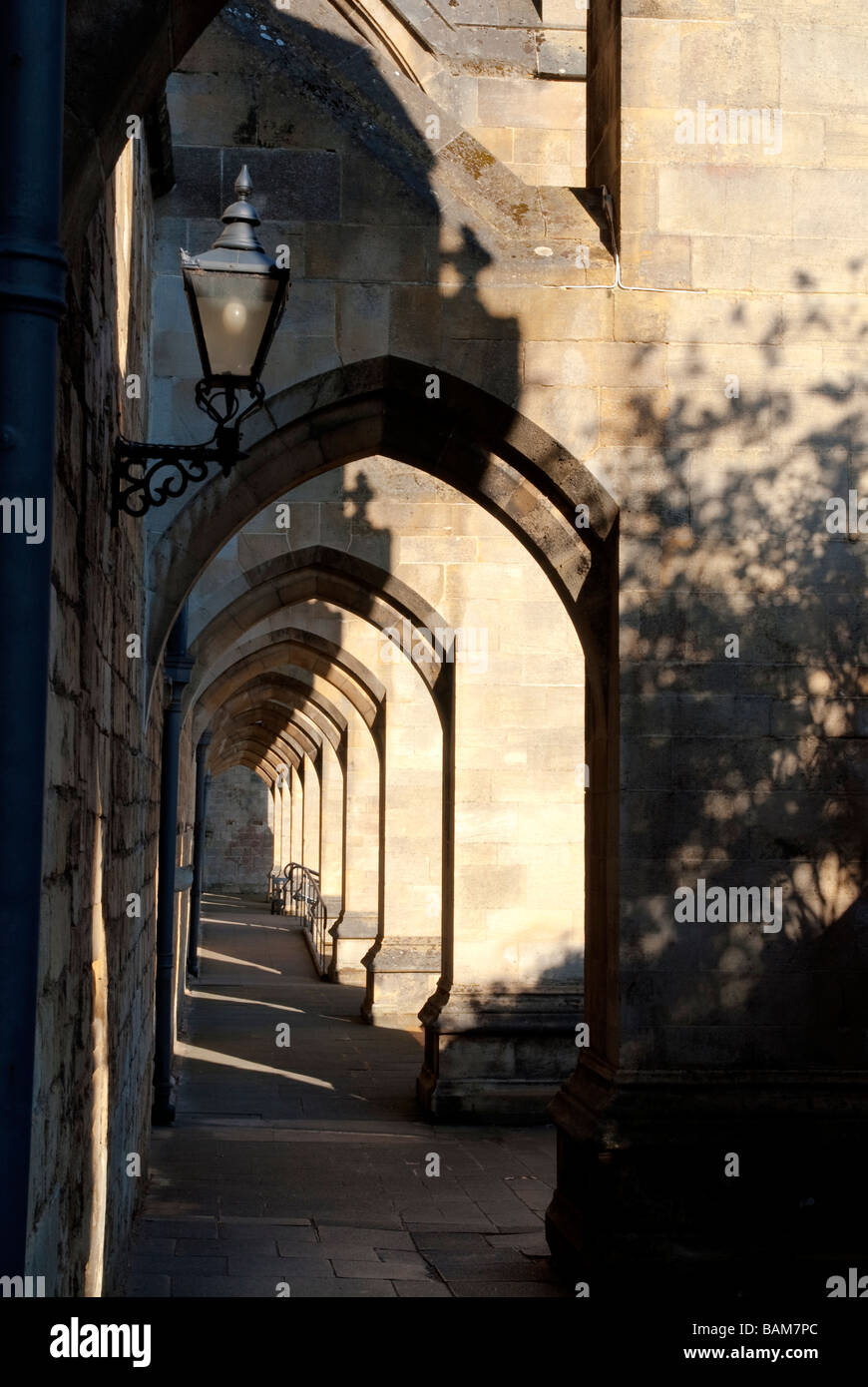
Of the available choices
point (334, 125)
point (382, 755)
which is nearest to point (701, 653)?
point (334, 125)

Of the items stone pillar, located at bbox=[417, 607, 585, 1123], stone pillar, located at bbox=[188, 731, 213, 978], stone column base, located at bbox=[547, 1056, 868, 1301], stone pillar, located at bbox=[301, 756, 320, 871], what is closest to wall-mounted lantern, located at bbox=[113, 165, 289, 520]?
stone column base, located at bbox=[547, 1056, 868, 1301]

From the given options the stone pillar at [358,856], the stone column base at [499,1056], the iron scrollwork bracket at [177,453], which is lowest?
the stone column base at [499,1056]

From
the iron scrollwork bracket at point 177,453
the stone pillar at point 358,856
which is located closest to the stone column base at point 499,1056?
the iron scrollwork bracket at point 177,453

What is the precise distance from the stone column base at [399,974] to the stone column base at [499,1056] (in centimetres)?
425

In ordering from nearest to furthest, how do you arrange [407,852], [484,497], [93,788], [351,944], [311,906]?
1. [93,788]
2. [484,497]
3. [407,852]
4. [351,944]
5. [311,906]

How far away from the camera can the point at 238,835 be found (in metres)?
41.2

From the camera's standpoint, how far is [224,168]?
19.4ft

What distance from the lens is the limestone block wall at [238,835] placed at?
4062 centimetres

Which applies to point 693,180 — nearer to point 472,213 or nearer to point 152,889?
point 472,213

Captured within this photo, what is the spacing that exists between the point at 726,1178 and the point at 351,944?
12.3 m

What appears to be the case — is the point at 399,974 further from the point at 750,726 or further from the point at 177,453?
the point at 177,453

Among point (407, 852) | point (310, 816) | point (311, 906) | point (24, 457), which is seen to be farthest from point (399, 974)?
point (24, 457)

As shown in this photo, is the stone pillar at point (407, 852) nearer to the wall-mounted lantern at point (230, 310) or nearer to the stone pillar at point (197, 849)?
the stone pillar at point (197, 849)

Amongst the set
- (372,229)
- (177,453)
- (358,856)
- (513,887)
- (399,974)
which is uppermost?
(372,229)
